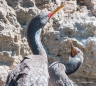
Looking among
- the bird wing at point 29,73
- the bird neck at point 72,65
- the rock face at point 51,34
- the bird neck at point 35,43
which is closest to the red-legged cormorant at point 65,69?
the bird neck at point 72,65

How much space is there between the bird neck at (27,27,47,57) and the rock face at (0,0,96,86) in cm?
19

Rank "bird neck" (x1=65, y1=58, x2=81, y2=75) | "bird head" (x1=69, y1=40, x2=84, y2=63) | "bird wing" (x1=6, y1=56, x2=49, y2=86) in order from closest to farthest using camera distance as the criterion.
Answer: "bird wing" (x1=6, y1=56, x2=49, y2=86) → "bird head" (x1=69, y1=40, x2=84, y2=63) → "bird neck" (x1=65, y1=58, x2=81, y2=75)

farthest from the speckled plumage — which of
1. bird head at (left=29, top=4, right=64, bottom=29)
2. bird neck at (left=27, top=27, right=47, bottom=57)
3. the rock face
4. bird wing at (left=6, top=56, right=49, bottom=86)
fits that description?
bird head at (left=29, top=4, right=64, bottom=29)

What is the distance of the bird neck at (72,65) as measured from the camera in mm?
6512

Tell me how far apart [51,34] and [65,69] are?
482 millimetres

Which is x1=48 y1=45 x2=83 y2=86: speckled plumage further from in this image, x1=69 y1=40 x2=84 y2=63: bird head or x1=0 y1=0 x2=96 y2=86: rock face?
x1=0 y1=0 x2=96 y2=86: rock face

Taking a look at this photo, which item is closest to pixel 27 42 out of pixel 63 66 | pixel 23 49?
pixel 23 49

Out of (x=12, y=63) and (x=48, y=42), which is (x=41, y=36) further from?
(x=12, y=63)

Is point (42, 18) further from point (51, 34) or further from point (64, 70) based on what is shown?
point (64, 70)

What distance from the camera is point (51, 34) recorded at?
6512mm

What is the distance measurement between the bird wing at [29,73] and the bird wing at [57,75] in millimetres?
398

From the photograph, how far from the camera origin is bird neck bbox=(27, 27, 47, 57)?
620cm

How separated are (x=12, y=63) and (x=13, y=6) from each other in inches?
28.7

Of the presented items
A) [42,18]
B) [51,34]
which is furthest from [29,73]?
[51,34]
